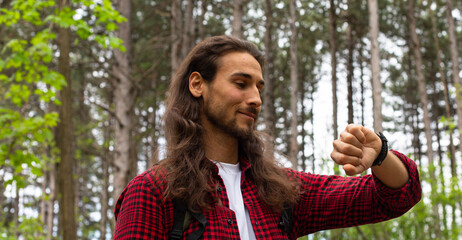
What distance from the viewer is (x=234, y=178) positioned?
6.73 feet

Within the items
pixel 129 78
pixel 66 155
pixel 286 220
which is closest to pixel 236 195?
pixel 286 220

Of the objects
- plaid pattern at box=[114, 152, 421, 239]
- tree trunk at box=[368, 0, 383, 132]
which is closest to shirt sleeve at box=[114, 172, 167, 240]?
plaid pattern at box=[114, 152, 421, 239]

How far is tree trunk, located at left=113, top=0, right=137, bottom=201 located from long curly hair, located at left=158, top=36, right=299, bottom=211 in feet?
20.8

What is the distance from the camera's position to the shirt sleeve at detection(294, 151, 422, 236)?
181 cm

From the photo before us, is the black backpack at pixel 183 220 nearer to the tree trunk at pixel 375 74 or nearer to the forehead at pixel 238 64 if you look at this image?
the forehead at pixel 238 64

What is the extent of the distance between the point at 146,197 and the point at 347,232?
20.1 feet

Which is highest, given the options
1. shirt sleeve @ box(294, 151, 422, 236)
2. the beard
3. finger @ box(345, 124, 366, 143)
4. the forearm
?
the beard

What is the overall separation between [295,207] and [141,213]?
30.9 inches

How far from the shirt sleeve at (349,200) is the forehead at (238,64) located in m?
0.61

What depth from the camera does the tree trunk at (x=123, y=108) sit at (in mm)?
8344

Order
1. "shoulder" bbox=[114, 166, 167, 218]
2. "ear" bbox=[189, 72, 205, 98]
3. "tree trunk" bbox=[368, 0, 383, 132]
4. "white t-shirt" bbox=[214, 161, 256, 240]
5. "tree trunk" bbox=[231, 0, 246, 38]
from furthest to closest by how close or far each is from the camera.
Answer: "tree trunk" bbox=[231, 0, 246, 38] → "tree trunk" bbox=[368, 0, 383, 132] → "ear" bbox=[189, 72, 205, 98] → "white t-shirt" bbox=[214, 161, 256, 240] → "shoulder" bbox=[114, 166, 167, 218]

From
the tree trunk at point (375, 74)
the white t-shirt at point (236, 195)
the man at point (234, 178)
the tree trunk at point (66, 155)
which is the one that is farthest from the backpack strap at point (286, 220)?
the tree trunk at point (375, 74)

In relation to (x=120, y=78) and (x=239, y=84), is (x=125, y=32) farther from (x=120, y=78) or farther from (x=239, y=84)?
(x=239, y=84)

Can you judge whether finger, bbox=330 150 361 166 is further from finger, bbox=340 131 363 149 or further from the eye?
the eye
